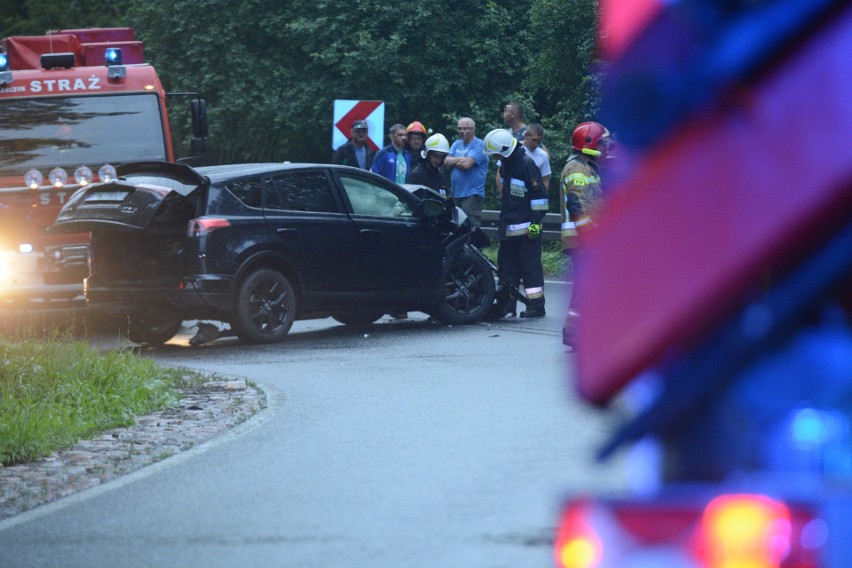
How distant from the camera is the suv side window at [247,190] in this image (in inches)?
523

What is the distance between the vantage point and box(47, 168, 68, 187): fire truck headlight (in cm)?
1544

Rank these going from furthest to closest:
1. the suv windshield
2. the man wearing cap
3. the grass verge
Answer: the man wearing cap
the suv windshield
the grass verge

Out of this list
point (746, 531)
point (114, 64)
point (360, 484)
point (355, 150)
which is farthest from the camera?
point (355, 150)

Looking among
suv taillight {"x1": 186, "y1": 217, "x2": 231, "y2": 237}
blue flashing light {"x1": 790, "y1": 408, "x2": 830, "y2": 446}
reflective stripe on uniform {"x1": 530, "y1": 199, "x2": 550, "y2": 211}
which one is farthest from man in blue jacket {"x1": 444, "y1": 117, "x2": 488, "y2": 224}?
blue flashing light {"x1": 790, "y1": 408, "x2": 830, "y2": 446}

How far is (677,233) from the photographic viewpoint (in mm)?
1857

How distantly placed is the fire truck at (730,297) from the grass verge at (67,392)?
6.63m

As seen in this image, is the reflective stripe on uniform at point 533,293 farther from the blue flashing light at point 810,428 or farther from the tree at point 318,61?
the tree at point 318,61

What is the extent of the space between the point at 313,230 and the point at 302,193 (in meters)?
0.36

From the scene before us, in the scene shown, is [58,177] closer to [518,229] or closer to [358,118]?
[518,229]

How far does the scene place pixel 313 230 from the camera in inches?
541

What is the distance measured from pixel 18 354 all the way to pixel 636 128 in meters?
9.33

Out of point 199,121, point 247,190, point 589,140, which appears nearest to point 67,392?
point 247,190

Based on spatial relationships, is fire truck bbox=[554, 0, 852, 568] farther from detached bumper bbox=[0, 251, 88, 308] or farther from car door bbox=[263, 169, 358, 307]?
detached bumper bbox=[0, 251, 88, 308]

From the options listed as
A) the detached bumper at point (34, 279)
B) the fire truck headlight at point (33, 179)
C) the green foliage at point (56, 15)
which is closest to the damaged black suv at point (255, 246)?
the detached bumper at point (34, 279)
